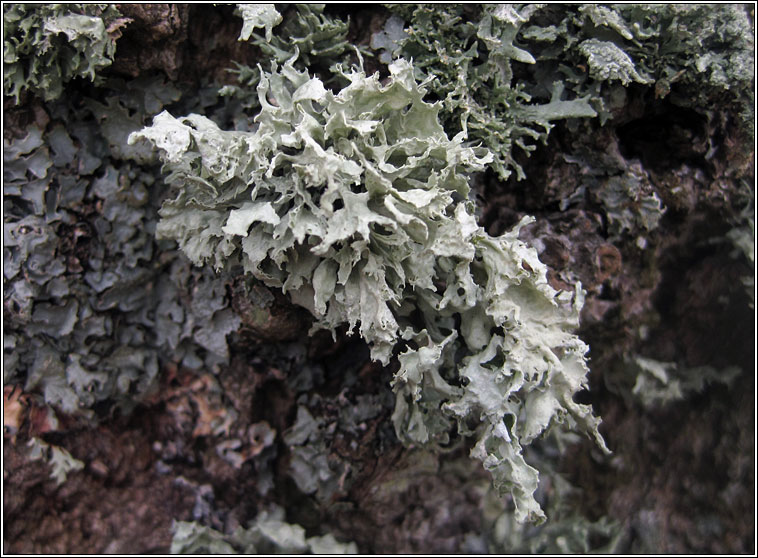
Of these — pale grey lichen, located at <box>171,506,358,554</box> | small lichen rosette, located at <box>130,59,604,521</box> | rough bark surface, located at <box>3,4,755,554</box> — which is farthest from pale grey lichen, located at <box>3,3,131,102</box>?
pale grey lichen, located at <box>171,506,358,554</box>

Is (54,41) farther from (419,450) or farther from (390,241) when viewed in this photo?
(419,450)

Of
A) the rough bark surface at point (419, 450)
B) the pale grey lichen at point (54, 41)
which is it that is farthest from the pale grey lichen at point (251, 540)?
the pale grey lichen at point (54, 41)

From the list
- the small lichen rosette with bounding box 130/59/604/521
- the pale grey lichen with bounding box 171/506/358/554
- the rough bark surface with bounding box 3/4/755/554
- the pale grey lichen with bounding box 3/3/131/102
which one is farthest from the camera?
the pale grey lichen with bounding box 171/506/358/554

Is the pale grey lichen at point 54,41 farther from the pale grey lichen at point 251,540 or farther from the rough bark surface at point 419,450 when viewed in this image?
the pale grey lichen at point 251,540

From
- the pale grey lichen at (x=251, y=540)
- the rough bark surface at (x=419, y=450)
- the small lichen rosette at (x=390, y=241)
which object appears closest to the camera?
the small lichen rosette at (x=390, y=241)

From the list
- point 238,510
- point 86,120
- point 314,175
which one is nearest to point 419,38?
point 314,175

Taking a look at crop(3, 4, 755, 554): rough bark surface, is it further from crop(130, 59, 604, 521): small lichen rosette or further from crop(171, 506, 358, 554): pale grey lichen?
crop(130, 59, 604, 521): small lichen rosette

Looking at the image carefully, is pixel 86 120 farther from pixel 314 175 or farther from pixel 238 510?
pixel 238 510

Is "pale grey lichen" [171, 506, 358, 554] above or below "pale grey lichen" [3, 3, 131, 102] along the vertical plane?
below
